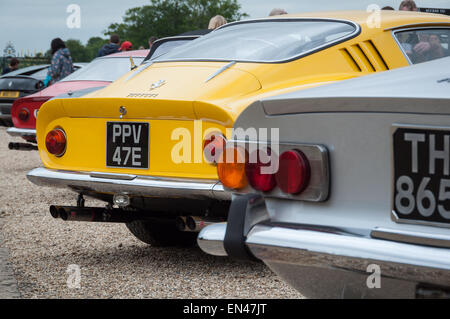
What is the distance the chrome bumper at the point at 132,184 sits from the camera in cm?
416

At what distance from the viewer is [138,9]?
8669 cm

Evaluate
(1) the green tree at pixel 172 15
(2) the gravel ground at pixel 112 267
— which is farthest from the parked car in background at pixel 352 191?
(1) the green tree at pixel 172 15

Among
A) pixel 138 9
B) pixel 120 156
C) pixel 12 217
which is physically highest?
pixel 138 9

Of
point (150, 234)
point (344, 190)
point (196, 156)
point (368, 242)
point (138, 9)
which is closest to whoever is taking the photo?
point (368, 242)

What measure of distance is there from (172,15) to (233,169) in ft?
275

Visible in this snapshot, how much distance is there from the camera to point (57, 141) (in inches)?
192

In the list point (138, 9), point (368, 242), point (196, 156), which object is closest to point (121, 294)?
point (196, 156)

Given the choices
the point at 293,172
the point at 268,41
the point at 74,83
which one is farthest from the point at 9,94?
the point at 293,172

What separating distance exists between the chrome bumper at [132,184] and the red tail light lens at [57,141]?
136 millimetres

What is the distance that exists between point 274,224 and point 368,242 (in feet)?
1.28

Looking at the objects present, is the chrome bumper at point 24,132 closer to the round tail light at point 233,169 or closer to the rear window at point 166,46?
the rear window at point 166,46

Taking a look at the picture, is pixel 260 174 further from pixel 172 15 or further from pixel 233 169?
pixel 172 15

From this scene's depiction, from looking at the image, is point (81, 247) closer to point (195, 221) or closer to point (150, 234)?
point (150, 234)

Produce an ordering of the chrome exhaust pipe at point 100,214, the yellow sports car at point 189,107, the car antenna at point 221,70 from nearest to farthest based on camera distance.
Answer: the yellow sports car at point 189,107 < the car antenna at point 221,70 < the chrome exhaust pipe at point 100,214
